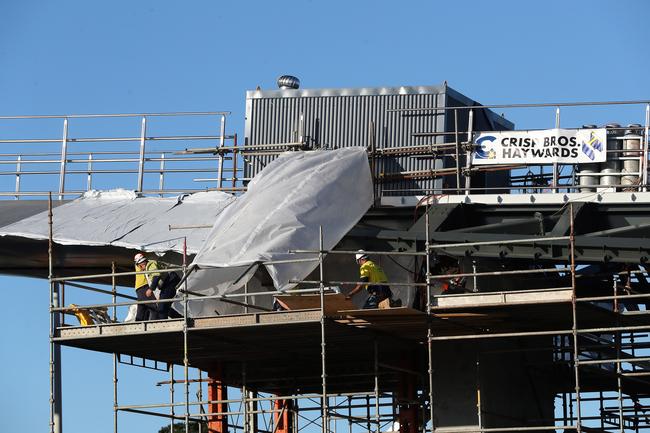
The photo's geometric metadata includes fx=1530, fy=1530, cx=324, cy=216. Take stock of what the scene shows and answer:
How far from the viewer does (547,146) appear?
32.1m

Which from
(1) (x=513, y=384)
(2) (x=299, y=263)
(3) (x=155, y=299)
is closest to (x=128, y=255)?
(3) (x=155, y=299)

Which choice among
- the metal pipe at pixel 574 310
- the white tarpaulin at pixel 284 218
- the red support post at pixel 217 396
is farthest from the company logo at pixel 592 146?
the red support post at pixel 217 396

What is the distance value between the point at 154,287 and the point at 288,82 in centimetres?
701

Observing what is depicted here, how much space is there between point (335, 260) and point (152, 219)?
4112 mm

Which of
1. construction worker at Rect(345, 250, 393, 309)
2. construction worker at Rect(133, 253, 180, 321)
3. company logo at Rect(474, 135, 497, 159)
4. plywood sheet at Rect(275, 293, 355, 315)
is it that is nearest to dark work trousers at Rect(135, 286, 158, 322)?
construction worker at Rect(133, 253, 180, 321)

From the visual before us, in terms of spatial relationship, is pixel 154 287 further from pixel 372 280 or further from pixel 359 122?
pixel 359 122

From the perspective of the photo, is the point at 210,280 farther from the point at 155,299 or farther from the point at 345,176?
the point at 345,176

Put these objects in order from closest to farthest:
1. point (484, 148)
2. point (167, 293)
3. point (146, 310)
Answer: point (167, 293) < point (146, 310) < point (484, 148)

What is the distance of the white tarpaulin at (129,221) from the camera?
106 ft

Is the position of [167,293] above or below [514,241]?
below

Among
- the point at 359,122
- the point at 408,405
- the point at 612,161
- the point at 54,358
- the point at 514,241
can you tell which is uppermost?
the point at 359,122

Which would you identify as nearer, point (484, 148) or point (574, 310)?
point (574, 310)

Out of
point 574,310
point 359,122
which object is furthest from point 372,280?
point 359,122

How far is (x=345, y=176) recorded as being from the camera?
3203 cm
